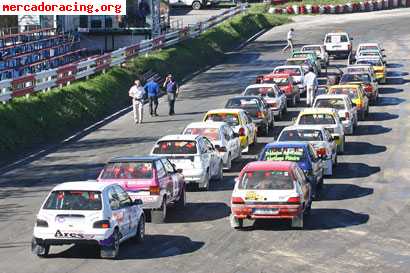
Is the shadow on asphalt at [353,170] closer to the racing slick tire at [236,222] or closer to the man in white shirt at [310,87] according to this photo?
the racing slick tire at [236,222]

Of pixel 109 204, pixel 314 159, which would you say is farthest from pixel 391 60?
pixel 109 204

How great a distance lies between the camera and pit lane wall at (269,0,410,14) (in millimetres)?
92338

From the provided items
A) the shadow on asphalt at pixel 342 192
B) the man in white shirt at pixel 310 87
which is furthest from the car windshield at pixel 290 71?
the shadow on asphalt at pixel 342 192

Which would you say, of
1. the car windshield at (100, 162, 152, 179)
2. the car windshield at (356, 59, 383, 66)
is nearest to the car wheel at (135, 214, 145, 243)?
the car windshield at (100, 162, 152, 179)

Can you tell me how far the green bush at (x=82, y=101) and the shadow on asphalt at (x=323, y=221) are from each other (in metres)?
12.4

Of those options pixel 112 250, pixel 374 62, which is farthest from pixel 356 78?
pixel 112 250

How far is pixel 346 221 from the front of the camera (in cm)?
2486

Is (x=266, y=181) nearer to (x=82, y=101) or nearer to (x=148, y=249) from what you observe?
(x=148, y=249)

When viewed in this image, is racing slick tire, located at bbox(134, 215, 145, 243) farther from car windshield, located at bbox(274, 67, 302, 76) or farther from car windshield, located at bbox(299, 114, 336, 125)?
car windshield, located at bbox(274, 67, 302, 76)

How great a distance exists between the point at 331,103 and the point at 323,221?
1473 centimetres

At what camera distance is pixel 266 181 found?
23734mm

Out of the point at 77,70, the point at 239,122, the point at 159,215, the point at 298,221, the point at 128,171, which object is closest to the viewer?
the point at 298,221

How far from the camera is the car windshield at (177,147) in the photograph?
94.5 ft

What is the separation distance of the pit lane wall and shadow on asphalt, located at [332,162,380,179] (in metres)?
58.6
